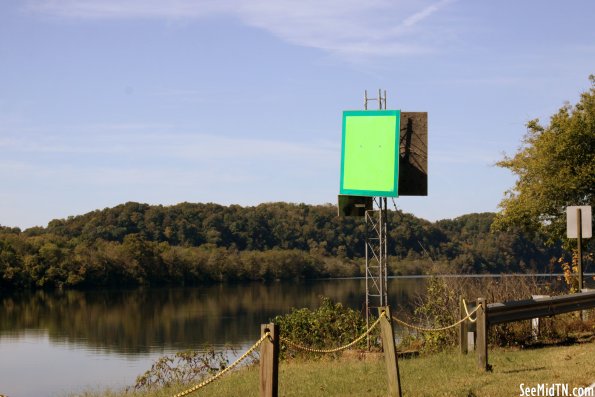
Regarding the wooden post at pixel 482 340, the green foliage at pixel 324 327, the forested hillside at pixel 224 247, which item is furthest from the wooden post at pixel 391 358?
the forested hillside at pixel 224 247

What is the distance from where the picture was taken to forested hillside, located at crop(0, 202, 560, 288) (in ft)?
336

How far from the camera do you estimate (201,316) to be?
57.9 metres

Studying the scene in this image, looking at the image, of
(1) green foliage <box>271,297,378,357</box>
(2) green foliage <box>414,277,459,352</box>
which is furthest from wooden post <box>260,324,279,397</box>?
(1) green foliage <box>271,297,378,357</box>

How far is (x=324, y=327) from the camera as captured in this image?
20750 mm

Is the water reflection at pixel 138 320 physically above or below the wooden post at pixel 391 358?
below

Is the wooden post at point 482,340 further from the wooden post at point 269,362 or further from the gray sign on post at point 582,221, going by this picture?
the gray sign on post at point 582,221

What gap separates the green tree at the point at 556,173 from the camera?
2897 cm

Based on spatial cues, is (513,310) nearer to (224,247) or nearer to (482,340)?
(482,340)

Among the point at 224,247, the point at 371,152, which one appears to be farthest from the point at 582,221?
the point at 224,247

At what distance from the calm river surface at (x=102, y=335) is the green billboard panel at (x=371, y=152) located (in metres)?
4.53

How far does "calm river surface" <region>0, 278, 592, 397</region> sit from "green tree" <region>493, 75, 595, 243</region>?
604cm

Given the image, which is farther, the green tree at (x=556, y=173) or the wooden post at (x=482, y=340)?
the green tree at (x=556, y=173)
